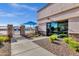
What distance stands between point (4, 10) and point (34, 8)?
2.11 metres

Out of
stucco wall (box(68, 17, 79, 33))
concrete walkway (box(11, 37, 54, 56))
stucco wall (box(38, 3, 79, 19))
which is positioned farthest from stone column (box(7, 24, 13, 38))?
stucco wall (box(68, 17, 79, 33))

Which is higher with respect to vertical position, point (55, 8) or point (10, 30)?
point (55, 8)

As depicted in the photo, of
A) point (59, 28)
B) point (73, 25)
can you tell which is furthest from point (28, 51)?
point (59, 28)

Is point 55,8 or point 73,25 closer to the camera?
point 73,25

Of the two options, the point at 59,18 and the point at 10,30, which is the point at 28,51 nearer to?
the point at 10,30

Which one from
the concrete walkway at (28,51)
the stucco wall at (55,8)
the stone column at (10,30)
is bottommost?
the concrete walkway at (28,51)

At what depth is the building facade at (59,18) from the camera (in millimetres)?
10617

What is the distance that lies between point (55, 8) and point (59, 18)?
32.5 inches

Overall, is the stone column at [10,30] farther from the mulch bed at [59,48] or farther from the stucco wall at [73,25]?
the stucco wall at [73,25]

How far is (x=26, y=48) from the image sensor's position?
9.96m

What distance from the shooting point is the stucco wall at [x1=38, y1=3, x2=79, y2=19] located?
428 inches

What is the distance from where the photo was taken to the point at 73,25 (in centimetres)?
1082

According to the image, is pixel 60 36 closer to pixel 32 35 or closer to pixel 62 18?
pixel 62 18

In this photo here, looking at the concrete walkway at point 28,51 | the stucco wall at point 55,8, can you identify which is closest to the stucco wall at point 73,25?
the stucco wall at point 55,8
